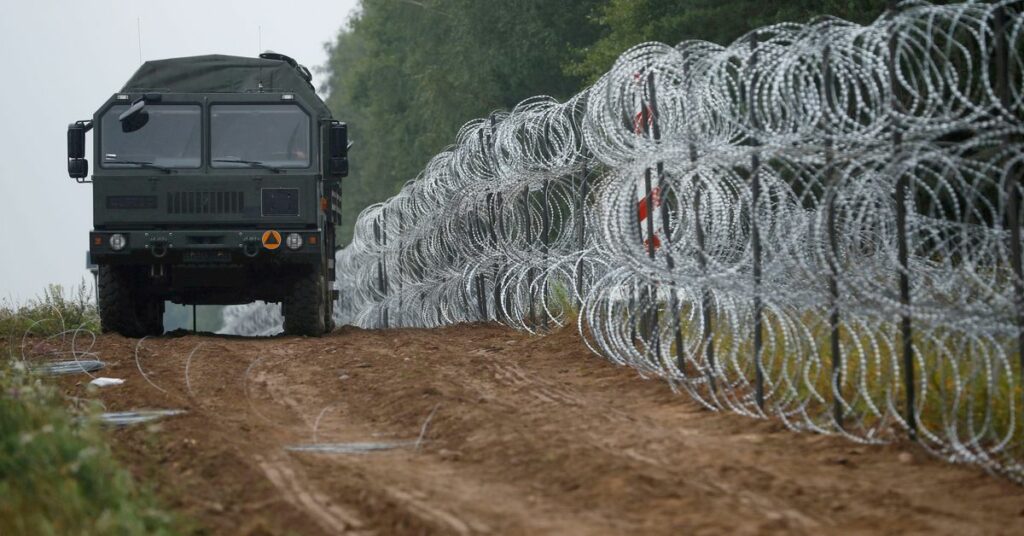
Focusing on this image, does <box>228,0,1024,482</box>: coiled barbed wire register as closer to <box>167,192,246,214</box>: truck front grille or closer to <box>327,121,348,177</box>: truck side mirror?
<box>327,121,348,177</box>: truck side mirror

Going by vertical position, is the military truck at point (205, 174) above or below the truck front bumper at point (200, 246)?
above

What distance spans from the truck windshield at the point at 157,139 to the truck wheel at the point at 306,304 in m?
1.92

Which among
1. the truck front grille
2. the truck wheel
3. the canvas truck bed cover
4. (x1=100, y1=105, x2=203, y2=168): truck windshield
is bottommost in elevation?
the truck wheel

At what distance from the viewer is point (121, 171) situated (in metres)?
16.8

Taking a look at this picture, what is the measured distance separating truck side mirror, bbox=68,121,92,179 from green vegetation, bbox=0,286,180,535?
8038 mm

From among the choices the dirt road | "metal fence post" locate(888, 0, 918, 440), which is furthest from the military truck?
"metal fence post" locate(888, 0, 918, 440)

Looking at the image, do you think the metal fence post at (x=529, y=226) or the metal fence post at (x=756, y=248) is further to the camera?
the metal fence post at (x=529, y=226)

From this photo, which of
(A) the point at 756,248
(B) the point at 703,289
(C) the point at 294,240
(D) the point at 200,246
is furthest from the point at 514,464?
(D) the point at 200,246

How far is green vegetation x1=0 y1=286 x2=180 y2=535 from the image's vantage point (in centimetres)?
606

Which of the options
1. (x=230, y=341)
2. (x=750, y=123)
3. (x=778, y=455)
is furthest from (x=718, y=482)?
(x=230, y=341)

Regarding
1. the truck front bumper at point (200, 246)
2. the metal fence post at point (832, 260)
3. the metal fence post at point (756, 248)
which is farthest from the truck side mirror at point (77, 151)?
the metal fence post at point (832, 260)

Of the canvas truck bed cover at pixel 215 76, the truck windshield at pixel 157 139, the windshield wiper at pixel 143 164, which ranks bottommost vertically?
the windshield wiper at pixel 143 164

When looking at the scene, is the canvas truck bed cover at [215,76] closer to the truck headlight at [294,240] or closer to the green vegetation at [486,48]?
the truck headlight at [294,240]

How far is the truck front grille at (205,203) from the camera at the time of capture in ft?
55.2
